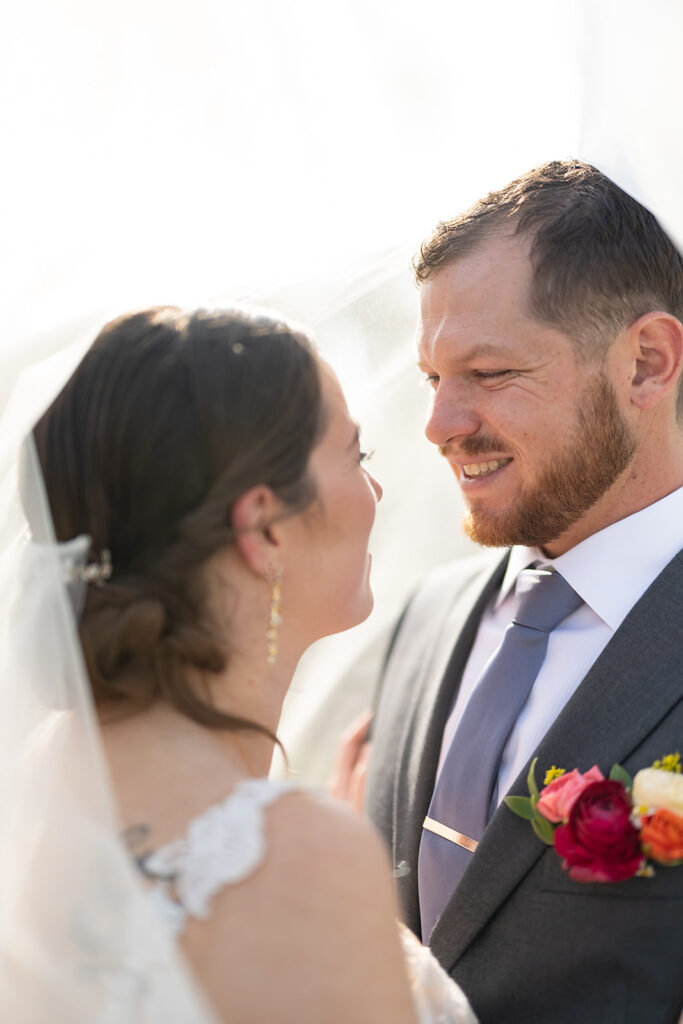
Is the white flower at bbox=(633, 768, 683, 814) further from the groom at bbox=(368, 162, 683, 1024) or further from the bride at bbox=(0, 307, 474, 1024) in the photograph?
the bride at bbox=(0, 307, 474, 1024)

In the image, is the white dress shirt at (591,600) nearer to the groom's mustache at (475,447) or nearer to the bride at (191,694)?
the groom's mustache at (475,447)

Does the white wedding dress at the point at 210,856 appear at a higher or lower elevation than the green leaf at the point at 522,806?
higher

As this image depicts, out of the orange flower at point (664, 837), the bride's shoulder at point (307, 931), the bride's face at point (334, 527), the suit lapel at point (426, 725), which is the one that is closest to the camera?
the bride's shoulder at point (307, 931)

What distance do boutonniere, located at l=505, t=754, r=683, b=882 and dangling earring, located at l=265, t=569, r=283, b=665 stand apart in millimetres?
697

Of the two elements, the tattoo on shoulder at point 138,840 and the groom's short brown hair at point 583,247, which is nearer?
the tattoo on shoulder at point 138,840

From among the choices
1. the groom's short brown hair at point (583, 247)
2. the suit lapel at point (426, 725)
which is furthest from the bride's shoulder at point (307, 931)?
the groom's short brown hair at point (583, 247)

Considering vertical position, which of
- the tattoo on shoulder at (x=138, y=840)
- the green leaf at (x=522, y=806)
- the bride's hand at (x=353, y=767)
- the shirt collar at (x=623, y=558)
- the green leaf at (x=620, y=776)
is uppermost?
the tattoo on shoulder at (x=138, y=840)

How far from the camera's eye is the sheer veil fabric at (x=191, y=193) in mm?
1534

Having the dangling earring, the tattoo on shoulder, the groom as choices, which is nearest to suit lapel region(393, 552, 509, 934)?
the groom

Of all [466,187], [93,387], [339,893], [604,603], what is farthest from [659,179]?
[339,893]

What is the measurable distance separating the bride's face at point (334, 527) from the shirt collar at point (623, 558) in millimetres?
782

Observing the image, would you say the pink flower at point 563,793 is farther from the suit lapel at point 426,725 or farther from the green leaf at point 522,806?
the suit lapel at point 426,725

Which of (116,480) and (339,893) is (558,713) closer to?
(339,893)

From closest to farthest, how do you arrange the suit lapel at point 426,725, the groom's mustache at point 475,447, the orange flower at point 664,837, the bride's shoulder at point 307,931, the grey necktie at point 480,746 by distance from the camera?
the bride's shoulder at point 307,931
the orange flower at point 664,837
the grey necktie at point 480,746
the suit lapel at point 426,725
the groom's mustache at point 475,447
